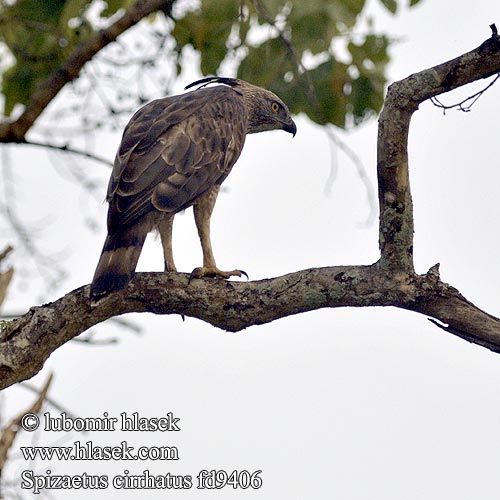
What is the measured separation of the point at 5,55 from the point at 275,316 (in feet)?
12.8

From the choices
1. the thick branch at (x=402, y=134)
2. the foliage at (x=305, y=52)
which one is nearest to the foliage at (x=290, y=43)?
the foliage at (x=305, y=52)

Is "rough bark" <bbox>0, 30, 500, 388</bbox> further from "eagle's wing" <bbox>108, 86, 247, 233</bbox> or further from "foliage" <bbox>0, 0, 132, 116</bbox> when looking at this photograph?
"foliage" <bbox>0, 0, 132, 116</bbox>

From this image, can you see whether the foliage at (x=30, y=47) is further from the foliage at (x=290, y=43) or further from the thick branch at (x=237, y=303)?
the thick branch at (x=237, y=303)

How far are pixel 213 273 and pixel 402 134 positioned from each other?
56.6 inches

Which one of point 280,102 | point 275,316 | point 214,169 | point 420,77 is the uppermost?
point 280,102

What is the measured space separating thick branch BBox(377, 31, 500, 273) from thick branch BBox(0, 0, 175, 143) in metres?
2.52

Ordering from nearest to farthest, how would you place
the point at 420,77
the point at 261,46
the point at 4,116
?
1. the point at 420,77
2. the point at 261,46
3. the point at 4,116

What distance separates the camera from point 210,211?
5.70m

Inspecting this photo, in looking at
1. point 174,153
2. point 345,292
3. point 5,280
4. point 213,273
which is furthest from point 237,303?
point 5,280

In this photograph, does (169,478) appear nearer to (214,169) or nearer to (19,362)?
(19,362)

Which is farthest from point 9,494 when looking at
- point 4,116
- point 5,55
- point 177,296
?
point 5,55

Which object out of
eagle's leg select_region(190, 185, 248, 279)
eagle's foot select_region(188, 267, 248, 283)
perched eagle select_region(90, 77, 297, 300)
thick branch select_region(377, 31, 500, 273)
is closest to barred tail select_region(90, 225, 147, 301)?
perched eagle select_region(90, 77, 297, 300)

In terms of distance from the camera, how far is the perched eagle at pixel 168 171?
16.6 ft

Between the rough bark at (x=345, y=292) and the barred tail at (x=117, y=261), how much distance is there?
0.25ft
